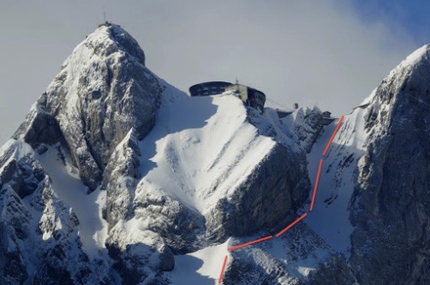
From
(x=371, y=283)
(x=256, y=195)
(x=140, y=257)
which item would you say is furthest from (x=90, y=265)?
(x=371, y=283)

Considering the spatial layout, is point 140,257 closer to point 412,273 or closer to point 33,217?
point 33,217

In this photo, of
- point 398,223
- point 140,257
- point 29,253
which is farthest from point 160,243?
point 398,223

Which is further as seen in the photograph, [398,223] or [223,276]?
[398,223]

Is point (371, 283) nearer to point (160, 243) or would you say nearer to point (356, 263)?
point (356, 263)

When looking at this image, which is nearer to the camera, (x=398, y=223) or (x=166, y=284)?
(x=166, y=284)

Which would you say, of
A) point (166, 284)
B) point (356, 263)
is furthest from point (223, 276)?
point (356, 263)

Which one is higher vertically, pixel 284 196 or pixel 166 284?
pixel 284 196

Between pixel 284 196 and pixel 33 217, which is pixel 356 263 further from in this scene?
pixel 33 217
